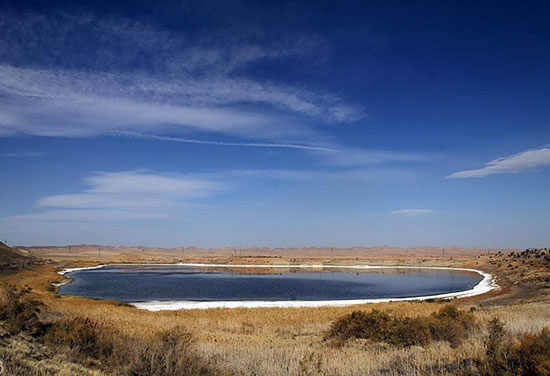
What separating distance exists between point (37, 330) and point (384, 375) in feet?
31.9

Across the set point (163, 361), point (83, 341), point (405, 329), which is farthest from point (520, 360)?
point (83, 341)

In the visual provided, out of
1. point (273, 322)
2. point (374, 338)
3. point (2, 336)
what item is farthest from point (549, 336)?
point (273, 322)

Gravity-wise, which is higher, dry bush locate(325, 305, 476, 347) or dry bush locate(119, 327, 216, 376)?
dry bush locate(119, 327, 216, 376)

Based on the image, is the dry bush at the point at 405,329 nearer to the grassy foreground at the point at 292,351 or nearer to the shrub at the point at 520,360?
the grassy foreground at the point at 292,351

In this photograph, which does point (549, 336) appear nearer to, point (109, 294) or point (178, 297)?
point (178, 297)

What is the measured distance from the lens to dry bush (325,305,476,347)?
13820 mm

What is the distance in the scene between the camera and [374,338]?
15.0 meters

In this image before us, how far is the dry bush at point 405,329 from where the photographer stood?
1382 centimetres

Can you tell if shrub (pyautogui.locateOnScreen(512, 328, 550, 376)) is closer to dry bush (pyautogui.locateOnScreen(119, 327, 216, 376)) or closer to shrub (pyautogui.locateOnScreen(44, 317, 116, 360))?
dry bush (pyautogui.locateOnScreen(119, 327, 216, 376))

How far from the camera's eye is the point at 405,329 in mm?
14531

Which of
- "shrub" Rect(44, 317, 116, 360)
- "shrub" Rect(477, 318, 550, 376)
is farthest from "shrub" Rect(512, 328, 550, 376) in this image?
"shrub" Rect(44, 317, 116, 360)

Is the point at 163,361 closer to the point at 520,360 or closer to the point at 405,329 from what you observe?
the point at 520,360

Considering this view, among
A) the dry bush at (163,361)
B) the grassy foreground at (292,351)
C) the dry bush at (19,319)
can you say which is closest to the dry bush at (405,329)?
the grassy foreground at (292,351)

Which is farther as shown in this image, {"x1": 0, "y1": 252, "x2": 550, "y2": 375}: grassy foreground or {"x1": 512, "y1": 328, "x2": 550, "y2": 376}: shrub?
{"x1": 0, "y1": 252, "x2": 550, "y2": 375}: grassy foreground
